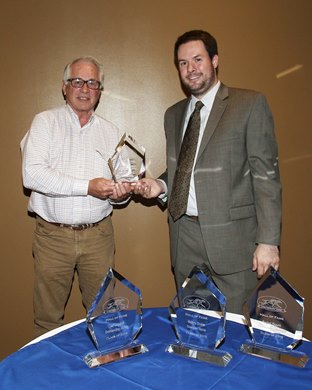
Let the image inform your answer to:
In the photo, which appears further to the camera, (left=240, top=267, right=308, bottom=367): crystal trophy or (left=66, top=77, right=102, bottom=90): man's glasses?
(left=66, top=77, right=102, bottom=90): man's glasses

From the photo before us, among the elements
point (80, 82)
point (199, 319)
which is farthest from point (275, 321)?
point (80, 82)

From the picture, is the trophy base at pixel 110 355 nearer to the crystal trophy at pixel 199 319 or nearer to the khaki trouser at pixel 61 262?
the crystal trophy at pixel 199 319

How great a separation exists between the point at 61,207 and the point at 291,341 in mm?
1546

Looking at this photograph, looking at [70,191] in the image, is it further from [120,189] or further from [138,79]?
[138,79]

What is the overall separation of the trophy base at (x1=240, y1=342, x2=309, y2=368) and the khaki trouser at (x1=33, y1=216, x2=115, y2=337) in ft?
4.55

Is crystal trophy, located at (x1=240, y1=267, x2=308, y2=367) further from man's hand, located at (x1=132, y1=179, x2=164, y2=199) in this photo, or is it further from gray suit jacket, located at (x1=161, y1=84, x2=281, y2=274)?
man's hand, located at (x1=132, y1=179, x2=164, y2=199)

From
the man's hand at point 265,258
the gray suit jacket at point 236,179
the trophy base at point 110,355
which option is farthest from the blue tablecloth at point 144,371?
the gray suit jacket at point 236,179

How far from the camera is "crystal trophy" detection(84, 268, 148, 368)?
1.33 m

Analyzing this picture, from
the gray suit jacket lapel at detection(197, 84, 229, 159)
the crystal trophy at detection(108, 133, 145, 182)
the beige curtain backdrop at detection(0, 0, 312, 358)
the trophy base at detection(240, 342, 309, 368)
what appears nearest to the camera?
the trophy base at detection(240, 342, 309, 368)

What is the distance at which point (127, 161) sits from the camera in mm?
2621

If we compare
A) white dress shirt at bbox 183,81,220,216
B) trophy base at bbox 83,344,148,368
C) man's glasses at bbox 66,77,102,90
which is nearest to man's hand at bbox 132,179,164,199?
white dress shirt at bbox 183,81,220,216

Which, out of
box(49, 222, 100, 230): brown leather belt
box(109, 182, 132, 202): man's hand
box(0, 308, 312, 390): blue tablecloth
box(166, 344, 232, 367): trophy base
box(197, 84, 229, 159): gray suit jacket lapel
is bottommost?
box(0, 308, 312, 390): blue tablecloth

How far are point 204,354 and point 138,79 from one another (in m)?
2.01

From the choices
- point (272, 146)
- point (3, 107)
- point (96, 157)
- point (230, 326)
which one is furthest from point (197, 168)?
point (3, 107)
